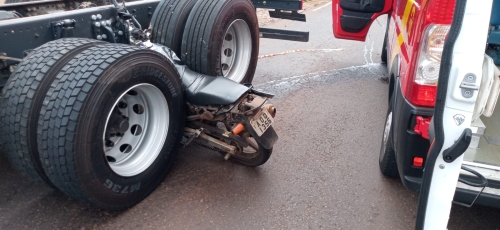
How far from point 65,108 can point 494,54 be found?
358cm

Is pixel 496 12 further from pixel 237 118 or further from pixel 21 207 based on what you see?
pixel 21 207

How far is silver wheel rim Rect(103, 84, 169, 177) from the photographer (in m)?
2.80

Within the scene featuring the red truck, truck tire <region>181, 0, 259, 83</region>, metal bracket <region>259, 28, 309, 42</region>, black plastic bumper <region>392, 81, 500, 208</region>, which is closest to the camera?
the red truck

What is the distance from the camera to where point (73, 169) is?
2.36 m

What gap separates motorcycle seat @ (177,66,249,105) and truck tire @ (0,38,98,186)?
89cm

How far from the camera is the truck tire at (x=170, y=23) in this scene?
3.71 meters

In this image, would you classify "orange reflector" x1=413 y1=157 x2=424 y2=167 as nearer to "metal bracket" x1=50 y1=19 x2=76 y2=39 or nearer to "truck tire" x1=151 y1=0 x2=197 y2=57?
"truck tire" x1=151 y1=0 x2=197 y2=57

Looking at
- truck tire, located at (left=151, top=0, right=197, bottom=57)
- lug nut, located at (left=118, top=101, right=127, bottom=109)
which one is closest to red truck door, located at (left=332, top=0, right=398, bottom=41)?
truck tire, located at (left=151, top=0, right=197, bottom=57)

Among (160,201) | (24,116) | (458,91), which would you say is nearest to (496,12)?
(458,91)

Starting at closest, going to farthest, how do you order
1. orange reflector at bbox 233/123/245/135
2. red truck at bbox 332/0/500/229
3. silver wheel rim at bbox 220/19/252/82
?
red truck at bbox 332/0/500/229 → orange reflector at bbox 233/123/245/135 → silver wheel rim at bbox 220/19/252/82

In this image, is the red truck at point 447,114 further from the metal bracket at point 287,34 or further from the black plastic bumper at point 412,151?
the metal bracket at point 287,34

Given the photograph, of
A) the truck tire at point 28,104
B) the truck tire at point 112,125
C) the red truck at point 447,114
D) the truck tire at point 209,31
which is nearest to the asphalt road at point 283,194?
the truck tire at point 112,125

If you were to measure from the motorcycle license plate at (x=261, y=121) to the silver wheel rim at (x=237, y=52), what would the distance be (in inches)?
54.8

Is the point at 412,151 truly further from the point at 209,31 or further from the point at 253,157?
the point at 209,31
